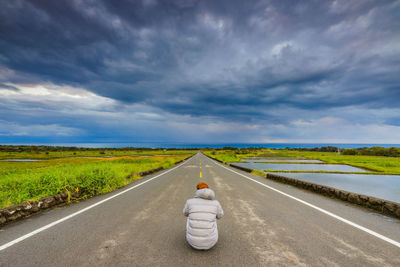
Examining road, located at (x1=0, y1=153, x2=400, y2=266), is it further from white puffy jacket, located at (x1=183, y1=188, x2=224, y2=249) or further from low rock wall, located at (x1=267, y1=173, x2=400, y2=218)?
low rock wall, located at (x1=267, y1=173, x2=400, y2=218)

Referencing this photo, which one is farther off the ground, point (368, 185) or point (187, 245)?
point (187, 245)

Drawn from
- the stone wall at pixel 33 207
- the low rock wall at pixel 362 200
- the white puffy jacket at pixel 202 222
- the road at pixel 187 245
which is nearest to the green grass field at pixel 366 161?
the low rock wall at pixel 362 200

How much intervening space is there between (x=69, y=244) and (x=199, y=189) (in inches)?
110

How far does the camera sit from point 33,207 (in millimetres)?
5629

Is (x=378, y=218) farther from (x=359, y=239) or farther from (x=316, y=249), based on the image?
(x=316, y=249)

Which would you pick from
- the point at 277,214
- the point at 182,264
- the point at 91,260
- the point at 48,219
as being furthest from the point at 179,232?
the point at 48,219

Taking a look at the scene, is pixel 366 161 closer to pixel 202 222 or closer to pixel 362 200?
pixel 362 200

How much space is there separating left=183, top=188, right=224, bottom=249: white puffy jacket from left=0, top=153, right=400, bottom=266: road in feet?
0.72

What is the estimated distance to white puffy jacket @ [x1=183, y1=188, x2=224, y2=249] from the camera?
3.25 m

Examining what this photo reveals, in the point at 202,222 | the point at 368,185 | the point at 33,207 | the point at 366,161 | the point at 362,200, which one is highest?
the point at 202,222

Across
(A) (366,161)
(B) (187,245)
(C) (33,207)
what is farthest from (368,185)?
(A) (366,161)

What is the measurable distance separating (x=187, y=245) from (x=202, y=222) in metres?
0.80

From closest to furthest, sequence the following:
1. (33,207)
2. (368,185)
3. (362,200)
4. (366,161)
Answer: (33,207) → (362,200) → (368,185) → (366,161)

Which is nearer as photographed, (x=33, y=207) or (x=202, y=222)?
(x=202, y=222)
